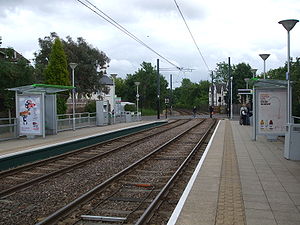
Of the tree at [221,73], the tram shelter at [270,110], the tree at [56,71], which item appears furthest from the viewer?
the tree at [221,73]

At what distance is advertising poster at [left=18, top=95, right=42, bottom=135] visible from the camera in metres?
18.0

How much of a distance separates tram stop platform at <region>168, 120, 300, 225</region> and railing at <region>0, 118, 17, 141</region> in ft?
32.7

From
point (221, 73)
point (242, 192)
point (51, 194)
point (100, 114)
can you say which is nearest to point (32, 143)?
point (51, 194)

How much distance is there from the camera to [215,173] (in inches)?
360

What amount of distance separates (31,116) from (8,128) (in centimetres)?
126

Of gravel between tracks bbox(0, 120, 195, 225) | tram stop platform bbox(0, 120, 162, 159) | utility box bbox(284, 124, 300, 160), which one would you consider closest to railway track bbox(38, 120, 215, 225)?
gravel between tracks bbox(0, 120, 195, 225)

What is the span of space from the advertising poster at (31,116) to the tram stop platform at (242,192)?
379 inches

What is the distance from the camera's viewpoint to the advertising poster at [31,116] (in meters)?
18.0

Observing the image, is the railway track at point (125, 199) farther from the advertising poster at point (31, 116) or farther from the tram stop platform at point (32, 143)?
the advertising poster at point (31, 116)

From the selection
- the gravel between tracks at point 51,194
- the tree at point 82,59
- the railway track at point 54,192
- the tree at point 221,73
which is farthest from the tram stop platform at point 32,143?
the tree at point 221,73

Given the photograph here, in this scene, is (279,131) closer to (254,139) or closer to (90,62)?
(254,139)

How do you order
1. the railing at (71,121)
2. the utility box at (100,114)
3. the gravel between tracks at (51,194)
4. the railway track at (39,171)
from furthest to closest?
the utility box at (100,114) → the railing at (71,121) → the railway track at (39,171) → the gravel between tracks at (51,194)

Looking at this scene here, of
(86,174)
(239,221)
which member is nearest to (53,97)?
(86,174)

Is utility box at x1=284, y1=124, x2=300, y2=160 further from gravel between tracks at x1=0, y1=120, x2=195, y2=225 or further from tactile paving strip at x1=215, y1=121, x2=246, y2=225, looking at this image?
gravel between tracks at x1=0, y1=120, x2=195, y2=225
